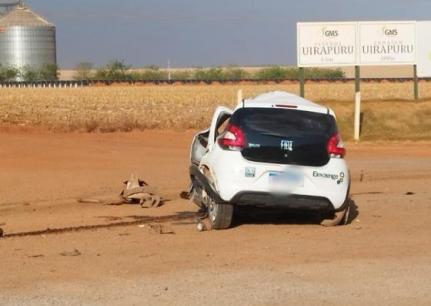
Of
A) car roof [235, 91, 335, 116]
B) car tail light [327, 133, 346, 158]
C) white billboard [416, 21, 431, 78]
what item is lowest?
car tail light [327, 133, 346, 158]

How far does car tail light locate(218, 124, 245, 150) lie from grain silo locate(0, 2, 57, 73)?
363 ft

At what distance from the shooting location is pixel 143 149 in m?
25.8

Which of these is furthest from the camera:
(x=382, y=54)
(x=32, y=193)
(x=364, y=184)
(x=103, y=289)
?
(x=382, y=54)

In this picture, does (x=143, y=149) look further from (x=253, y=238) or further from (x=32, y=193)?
(x=253, y=238)

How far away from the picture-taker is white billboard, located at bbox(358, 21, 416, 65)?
30078 mm

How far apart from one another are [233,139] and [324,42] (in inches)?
729

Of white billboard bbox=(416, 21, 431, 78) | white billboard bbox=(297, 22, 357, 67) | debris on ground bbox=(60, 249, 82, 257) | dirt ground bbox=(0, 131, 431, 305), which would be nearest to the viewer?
dirt ground bbox=(0, 131, 431, 305)

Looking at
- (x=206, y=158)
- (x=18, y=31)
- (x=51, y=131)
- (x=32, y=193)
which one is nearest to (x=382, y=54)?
(x=51, y=131)

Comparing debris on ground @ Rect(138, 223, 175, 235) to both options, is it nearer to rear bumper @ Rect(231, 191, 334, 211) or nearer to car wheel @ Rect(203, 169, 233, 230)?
car wheel @ Rect(203, 169, 233, 230)

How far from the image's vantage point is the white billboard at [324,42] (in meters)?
29.6

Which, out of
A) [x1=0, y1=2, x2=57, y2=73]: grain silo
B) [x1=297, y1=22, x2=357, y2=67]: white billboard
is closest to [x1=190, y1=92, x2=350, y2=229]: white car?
[x1=297, y1=22, x2=357, y2=67]: white billboard

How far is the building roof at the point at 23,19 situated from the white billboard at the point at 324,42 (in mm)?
94894

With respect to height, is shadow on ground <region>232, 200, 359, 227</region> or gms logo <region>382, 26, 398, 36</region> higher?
gms logo <region>382, 26, 398, 36</region>

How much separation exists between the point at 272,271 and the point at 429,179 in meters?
10.4
